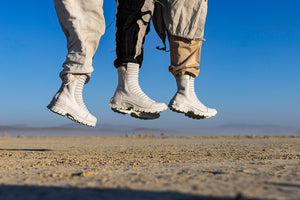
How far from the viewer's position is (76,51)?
2205 mm

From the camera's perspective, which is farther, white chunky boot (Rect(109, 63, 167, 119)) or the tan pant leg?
the tan pant leg

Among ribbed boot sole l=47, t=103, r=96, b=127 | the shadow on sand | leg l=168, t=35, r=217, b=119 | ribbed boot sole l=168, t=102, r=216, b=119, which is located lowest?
the shadow on sand

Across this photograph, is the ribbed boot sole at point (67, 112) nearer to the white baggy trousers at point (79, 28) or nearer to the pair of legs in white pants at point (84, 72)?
the pair of legs in white pants at point (84, 72)

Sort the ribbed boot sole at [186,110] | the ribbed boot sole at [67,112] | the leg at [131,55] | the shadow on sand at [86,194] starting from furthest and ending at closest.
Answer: the ribbed boot sole at [186,110]
the leg at [131,55]
the ribbed boot sole at [67,112]
the shadow on sand at [86,194]

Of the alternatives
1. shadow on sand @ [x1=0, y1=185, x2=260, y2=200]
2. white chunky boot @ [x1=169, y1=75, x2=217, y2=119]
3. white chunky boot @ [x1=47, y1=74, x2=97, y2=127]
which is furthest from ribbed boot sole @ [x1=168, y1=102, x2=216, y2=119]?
shadow on sand @ [x1=0, y1=185, x2=260, y2=200]

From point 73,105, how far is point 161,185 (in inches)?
54.8

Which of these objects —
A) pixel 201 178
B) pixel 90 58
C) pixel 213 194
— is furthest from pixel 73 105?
pixel 213 194

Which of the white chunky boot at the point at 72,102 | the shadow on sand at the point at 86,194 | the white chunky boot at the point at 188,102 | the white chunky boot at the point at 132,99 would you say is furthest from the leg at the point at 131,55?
the shadow on sand at the point at 86,194

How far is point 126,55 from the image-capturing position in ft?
7.50

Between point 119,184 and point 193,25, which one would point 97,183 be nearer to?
point 119,184

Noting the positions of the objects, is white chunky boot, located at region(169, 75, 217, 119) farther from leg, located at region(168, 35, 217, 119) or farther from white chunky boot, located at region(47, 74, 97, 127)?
white chunky boot, located at region(47, 74, 97, 127)

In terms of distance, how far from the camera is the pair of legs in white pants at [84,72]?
2.16 metres

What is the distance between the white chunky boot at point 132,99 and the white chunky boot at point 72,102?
239 millimetres

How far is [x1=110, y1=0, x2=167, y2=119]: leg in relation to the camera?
227 centimetres
